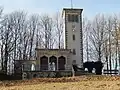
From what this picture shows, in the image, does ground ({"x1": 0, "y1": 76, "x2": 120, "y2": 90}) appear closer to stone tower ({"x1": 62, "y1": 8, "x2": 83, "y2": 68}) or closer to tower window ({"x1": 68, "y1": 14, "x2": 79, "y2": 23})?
stone tower ({"x1": 62, "y1": 8, "x2": 83, "y2": 68})

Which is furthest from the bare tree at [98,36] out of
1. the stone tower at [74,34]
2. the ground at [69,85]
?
the ground at [69,85]

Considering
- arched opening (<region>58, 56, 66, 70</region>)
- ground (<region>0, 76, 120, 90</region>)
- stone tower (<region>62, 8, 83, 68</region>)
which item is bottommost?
ground (<region>0, 76, 120, 90</region>)

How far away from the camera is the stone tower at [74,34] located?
49594 mm

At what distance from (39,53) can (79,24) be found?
10.0 m

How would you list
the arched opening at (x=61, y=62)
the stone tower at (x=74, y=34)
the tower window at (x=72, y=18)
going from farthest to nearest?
the tower window at (x=72, y=18), the stone tower at (x=74, y=34), the arched opening at (x=61, y=62)

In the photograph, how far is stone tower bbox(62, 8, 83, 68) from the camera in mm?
49594

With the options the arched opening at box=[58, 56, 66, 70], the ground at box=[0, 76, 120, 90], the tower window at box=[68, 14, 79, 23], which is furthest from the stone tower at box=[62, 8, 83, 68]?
the ground at box=[0, 76, 120, 90]

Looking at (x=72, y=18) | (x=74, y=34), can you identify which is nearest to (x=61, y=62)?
(x=74, y=34)

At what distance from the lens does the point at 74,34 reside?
166 feet

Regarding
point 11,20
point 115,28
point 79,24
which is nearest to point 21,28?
point 11,20


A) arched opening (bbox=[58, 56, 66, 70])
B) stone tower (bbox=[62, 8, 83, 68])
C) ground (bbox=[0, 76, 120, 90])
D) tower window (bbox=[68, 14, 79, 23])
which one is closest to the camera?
ground (bbox=[0, 76, 120, 90])

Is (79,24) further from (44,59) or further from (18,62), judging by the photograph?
(18,62)

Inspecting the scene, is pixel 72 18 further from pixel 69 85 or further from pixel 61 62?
pixel 69 85

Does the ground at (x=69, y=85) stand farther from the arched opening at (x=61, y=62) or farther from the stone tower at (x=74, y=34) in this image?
the stone tower at (x=74, y=34)
